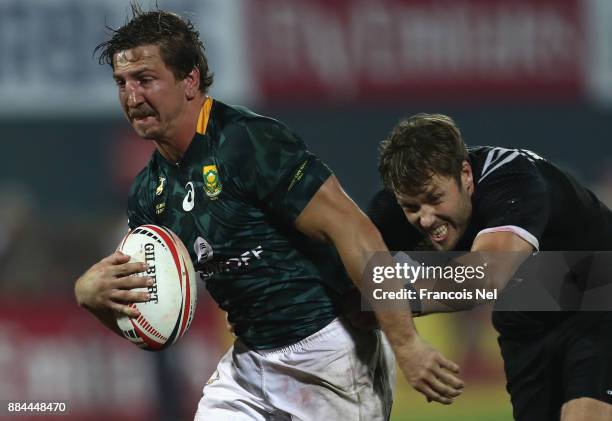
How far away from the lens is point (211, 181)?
3.65 metres

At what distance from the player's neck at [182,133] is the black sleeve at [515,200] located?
1049mm

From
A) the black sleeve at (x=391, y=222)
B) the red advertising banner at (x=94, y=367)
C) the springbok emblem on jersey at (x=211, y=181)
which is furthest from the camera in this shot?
the red advertising banner at (x=94, y=367)

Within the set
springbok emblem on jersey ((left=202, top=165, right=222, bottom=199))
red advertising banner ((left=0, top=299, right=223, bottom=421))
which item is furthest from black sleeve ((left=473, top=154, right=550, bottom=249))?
red advertising banner ((left=0, top=299, right=223, bottom=421))

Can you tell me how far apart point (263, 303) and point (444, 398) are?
794 mm

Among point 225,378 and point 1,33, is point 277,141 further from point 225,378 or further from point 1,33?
point 1,33

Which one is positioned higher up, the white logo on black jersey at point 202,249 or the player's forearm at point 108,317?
the white logo on black jersey at point 202,249

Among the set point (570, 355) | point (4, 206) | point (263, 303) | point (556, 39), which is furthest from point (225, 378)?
point (556, 39)

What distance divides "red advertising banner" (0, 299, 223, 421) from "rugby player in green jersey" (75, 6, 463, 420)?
3.88 m

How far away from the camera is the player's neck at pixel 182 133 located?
373cm

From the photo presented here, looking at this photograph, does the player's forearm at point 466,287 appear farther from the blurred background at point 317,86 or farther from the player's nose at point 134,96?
the blurred background at point 317,86

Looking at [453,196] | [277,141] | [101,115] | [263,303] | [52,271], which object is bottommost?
[52,271]

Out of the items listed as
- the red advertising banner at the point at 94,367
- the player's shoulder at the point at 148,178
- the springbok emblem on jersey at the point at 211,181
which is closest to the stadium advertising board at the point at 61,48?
the red advertising banner at the point at 94,367

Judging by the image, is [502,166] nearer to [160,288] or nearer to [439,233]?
[439,233]

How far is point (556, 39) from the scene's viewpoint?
11.0 m
